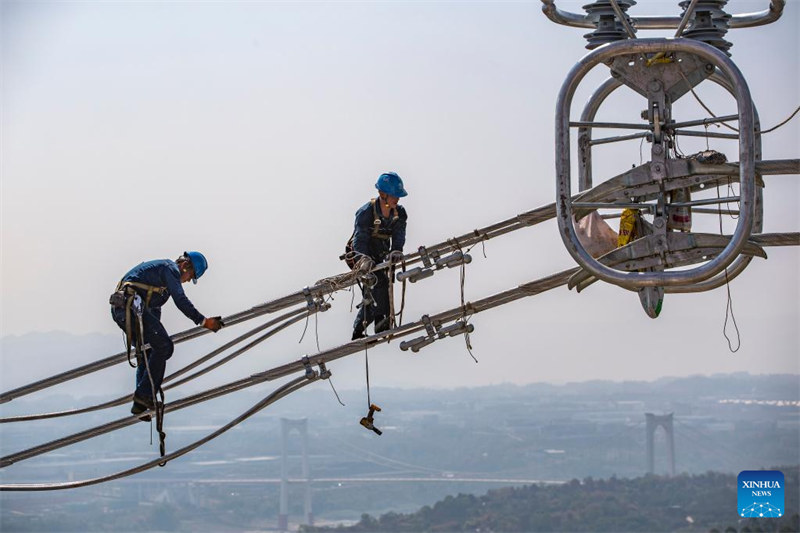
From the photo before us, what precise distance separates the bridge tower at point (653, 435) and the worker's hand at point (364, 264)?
117m

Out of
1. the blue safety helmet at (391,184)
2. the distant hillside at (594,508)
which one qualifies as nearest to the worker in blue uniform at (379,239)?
the blue safety helmet at (391,184)

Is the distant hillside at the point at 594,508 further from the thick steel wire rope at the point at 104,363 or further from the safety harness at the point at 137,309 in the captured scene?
the safety harness at the point at 137,309

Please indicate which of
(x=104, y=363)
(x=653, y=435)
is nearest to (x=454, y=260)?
(x=104, y=363)

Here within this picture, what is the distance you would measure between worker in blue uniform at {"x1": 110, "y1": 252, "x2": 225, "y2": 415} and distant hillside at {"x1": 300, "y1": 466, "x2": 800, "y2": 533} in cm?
9302

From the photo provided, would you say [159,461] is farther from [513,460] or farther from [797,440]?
[513,460]

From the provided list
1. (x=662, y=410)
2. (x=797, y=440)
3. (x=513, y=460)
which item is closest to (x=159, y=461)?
(x=797, y=440)

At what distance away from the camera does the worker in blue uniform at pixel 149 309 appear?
20125mm

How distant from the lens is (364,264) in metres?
20.6

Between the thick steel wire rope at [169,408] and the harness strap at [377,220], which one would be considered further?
the harness strap at [377,220]

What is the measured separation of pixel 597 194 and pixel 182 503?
120203mm

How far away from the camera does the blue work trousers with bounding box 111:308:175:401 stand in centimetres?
2016

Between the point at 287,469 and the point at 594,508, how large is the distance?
29468 mm

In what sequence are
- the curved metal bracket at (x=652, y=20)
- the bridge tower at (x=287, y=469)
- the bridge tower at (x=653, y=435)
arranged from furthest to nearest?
the bridge tower at (x=653, y=435) < the bridge tower at (x=287, y=469) < the curved metal bracket at (x=652, y=20)

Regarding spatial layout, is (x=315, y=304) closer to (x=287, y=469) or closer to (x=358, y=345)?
(x=358, y=345)
